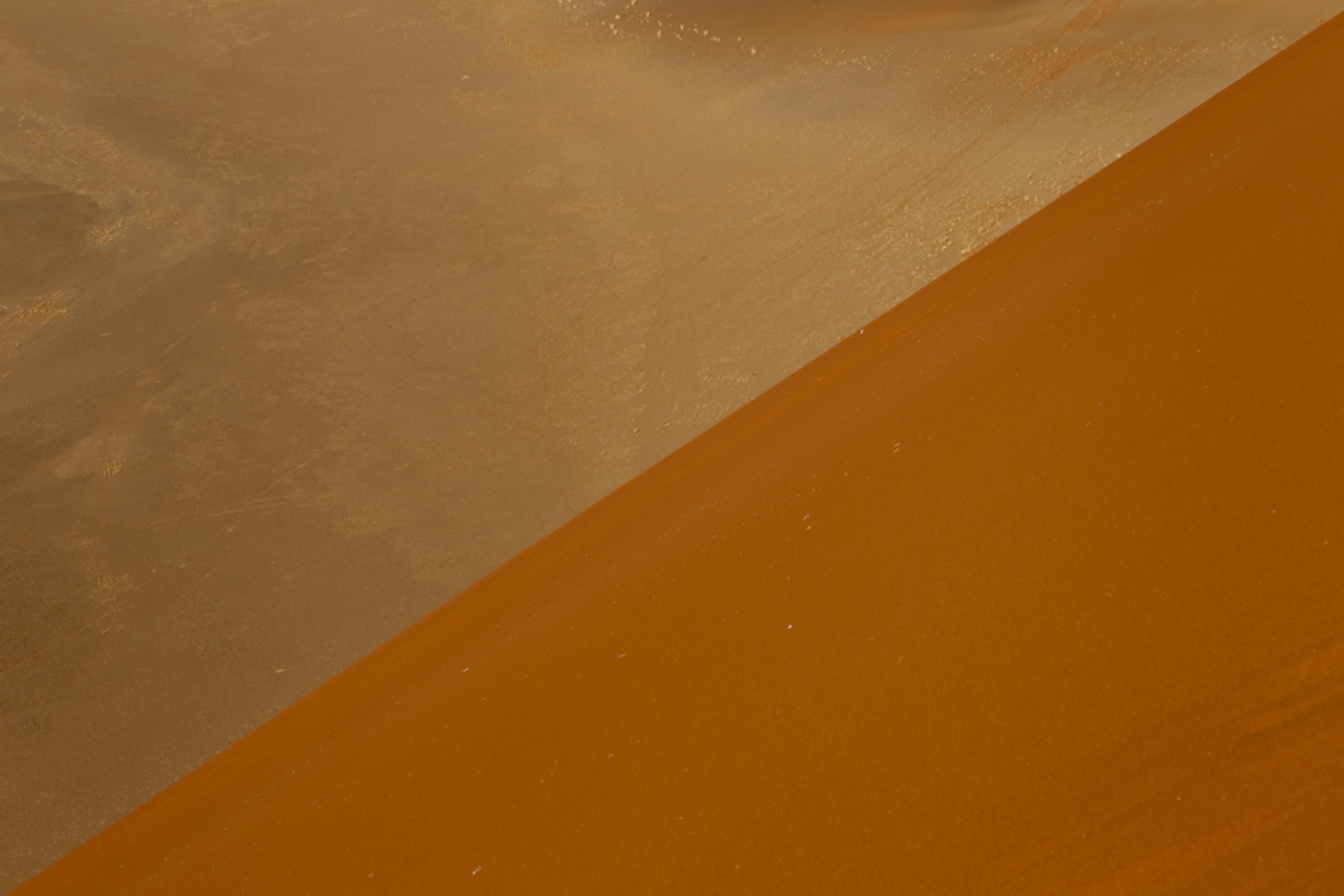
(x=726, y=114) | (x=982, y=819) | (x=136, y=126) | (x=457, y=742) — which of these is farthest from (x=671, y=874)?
(x=136, y=126)

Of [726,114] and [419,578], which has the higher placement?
[726,114]

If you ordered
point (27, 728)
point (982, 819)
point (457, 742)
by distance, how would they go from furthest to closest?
1. point (27, 728)
2. point (457, 742)
3. point (982, 819)

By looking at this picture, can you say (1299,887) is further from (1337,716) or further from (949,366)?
(949,366)

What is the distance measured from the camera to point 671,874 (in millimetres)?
1278

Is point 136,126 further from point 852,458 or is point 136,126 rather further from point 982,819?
point 982,819

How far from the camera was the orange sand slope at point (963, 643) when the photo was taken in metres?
1.10

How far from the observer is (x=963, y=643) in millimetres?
1320

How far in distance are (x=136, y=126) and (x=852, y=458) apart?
17.3 ft

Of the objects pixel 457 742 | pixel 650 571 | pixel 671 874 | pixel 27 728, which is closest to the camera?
pixel 671 874

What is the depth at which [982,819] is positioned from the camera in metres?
1.14

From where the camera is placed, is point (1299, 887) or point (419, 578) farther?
point (419, 578)

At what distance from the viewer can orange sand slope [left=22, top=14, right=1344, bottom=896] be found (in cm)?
110

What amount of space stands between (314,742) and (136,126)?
4680 millimetres

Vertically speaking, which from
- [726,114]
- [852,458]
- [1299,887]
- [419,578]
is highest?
[1299,887]
